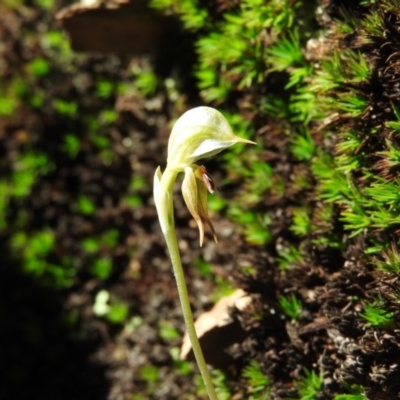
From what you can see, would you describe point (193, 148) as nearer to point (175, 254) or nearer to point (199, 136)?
point (199, 136)

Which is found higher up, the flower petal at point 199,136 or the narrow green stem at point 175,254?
the flower petal at point 199,136

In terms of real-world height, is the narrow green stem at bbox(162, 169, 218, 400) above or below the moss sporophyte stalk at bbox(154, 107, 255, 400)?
below

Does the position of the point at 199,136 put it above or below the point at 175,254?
above

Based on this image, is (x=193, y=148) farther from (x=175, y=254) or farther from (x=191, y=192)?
(x=175, y=254)

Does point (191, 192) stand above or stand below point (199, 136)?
below

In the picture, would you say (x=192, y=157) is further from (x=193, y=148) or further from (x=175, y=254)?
(x=175, y=254)

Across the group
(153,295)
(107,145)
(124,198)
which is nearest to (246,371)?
(153,295)

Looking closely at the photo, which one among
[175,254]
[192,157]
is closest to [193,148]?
[192,157]

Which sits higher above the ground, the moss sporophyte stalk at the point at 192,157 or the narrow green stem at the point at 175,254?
the moss sporophyte stalk at the point at 192,157

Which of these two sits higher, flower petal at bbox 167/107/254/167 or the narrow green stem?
flower petal at bbox 167/107/254/167

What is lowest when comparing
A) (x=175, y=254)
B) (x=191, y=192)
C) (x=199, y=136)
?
(x=175, y=254)

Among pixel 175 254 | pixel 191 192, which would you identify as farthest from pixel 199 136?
pixel 175 254

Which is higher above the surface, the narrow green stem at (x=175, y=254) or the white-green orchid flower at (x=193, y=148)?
the white-green orchid flower at (x=193, y=148)
